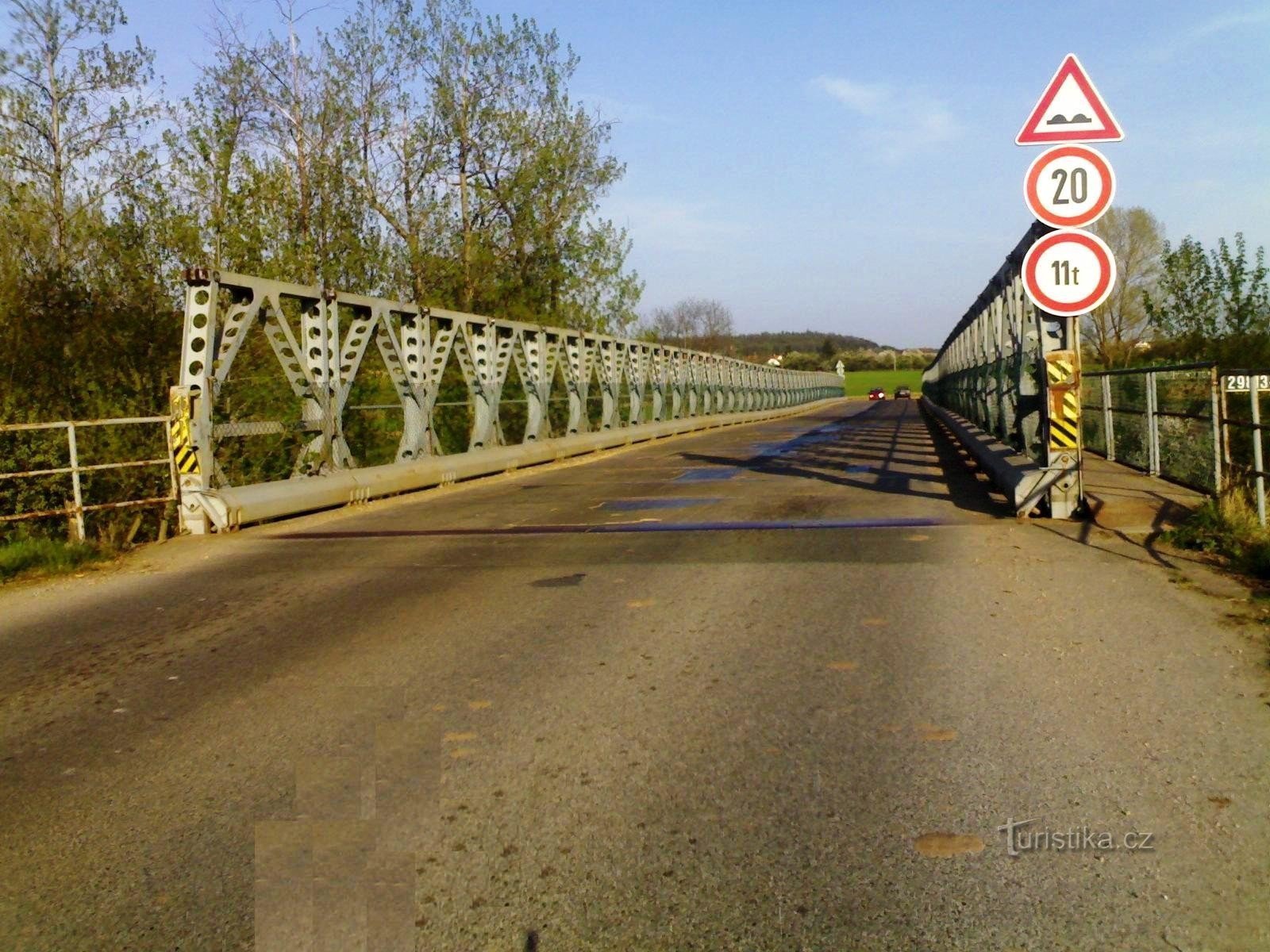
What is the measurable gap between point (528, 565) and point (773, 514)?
338 cm

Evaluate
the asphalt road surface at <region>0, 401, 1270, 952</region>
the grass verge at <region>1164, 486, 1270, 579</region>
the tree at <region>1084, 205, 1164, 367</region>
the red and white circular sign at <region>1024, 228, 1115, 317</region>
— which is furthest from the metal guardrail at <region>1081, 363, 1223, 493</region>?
the tree at <region>1084, 205, 1164, 367</region>

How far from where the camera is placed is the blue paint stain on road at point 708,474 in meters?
16.4

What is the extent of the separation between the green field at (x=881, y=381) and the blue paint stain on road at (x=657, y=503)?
116167 mm

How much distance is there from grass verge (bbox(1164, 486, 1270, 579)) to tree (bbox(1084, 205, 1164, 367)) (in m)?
29.9

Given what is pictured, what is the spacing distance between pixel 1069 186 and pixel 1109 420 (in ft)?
20.3

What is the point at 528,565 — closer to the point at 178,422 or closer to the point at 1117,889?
the point at 178,422

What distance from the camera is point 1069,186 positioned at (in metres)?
9.86

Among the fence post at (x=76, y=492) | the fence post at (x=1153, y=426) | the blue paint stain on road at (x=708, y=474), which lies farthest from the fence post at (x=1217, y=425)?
the fence post at (x=76, y=492)

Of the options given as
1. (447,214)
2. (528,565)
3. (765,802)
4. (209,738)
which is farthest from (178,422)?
(447,214)

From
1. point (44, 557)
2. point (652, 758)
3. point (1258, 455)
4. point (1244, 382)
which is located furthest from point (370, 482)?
point (652, 758)

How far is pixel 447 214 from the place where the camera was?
102 feet

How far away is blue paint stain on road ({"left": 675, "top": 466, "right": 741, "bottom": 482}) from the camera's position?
16378mm

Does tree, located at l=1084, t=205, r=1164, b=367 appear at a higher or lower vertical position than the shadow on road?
higher

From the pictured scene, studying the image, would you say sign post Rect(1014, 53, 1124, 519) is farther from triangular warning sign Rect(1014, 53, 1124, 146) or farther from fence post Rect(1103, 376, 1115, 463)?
fence post Rect(1103, 376, 1115, 463)
